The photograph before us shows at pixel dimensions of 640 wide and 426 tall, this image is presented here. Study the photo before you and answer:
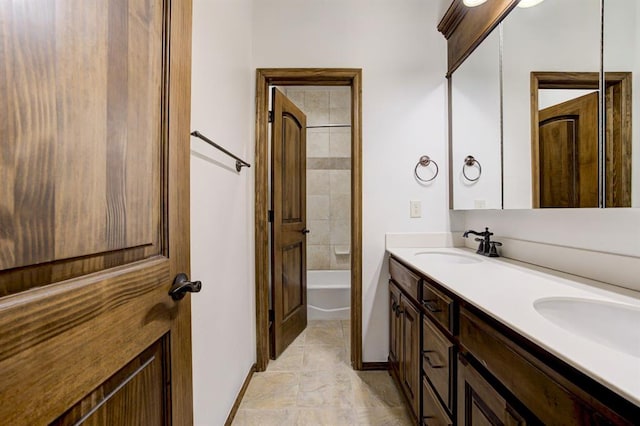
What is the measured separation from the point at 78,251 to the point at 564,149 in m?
1.58

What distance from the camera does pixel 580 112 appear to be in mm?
1090

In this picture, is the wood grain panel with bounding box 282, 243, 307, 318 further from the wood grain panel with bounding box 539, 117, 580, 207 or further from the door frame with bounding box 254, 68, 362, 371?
the wood grain panel with bounding box 539, 117, 580, 207

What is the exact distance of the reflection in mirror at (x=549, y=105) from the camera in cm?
107

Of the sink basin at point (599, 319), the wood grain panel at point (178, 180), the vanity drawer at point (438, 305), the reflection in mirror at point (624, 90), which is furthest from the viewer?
the vanity drawer at point (438, 305)

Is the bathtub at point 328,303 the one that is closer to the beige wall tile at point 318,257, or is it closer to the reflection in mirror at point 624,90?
the beige wall tile at point 318,257

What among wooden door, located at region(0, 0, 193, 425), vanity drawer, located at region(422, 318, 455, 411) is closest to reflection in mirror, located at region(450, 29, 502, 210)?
vanity drawer, located at region(422, 318, 455, 411)

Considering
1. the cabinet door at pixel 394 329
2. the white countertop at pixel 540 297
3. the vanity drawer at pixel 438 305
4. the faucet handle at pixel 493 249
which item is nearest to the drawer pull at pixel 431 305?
the vanity drawer at pixel 438 305

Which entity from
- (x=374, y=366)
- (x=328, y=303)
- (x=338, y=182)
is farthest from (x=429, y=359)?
(x=338, y=182)

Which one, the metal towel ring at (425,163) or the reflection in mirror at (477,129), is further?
the metal towel ring at (425,163)

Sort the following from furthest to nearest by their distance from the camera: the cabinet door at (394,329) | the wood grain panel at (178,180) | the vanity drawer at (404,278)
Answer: the cabinet door at (394,329)
the vanity drawer at (404,278)
the wood grain panel at (178,180)

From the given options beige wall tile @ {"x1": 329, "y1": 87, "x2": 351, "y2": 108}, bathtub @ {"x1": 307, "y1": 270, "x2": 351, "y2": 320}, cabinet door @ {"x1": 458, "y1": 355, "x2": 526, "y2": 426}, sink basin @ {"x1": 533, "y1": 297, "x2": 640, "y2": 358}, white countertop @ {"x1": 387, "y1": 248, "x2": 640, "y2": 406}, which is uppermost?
beige wall tile @ {"x1": 329, "y1": 87, "x2": 351, "y2": 108}

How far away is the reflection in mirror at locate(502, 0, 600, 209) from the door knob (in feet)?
4.52

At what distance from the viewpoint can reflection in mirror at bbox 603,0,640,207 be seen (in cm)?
91

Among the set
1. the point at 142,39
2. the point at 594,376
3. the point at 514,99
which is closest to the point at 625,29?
the point at 514,99
